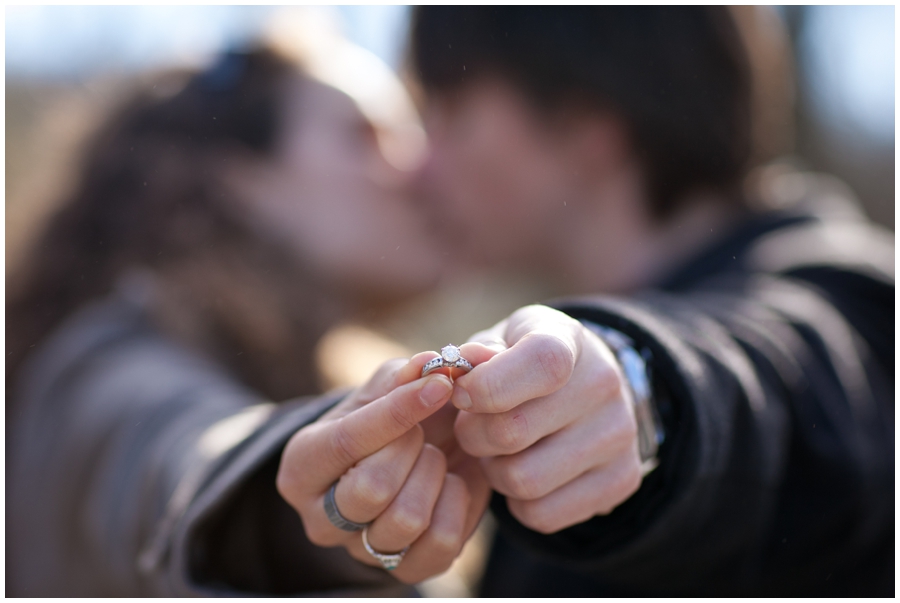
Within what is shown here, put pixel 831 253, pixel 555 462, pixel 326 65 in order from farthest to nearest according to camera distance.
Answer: pixel 326 65
pixel 831 253
pixel 555 462

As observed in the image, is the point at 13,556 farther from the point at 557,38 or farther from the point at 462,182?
the point at 557,38

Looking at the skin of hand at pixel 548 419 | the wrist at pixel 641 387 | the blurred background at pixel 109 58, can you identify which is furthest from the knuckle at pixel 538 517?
the blurred background at pixel 109 58

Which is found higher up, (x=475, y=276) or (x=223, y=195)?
(x=223, y=195)

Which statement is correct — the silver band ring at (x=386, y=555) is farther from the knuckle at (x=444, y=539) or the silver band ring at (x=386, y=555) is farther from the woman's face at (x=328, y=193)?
the woman's face at (x=328, y=193)

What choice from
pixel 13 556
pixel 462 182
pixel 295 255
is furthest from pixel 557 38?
pixel 13 556

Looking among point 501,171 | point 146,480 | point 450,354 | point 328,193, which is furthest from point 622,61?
point 146,480

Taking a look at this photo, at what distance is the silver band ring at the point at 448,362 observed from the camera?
383 millimetres

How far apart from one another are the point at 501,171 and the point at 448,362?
77 cm

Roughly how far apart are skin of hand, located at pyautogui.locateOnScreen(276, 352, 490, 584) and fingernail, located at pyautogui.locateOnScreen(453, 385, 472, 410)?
0.01 m

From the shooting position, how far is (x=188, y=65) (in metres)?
1.15

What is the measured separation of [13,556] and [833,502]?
1273 millimetres

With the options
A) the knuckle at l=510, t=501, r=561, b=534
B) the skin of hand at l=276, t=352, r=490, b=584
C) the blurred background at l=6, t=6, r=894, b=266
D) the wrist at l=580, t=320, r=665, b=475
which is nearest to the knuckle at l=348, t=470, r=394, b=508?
the skin of hand at l=276, t=352, r=490, b=584

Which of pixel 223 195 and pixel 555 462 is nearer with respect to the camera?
pixel 555 462

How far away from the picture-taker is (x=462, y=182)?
117 centimetres
